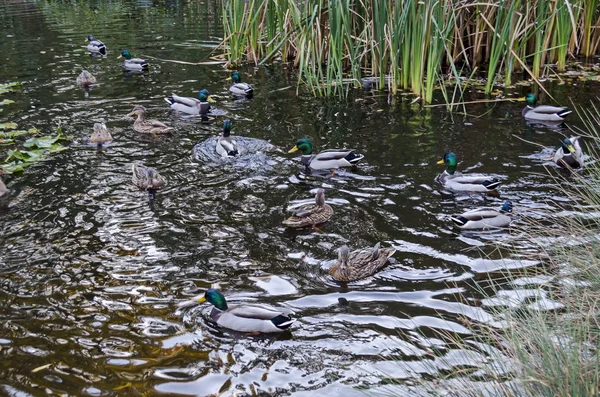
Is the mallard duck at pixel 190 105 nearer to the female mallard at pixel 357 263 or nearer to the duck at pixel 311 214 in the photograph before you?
the duck at pixel 311 214

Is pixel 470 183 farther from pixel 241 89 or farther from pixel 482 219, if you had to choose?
pixel 241 89

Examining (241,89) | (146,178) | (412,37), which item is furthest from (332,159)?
(241,89)

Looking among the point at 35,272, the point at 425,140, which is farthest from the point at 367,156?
the point at 35,272

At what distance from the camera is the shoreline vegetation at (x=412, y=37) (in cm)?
1119

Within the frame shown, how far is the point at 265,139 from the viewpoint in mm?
10648

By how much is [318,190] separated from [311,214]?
37 cm

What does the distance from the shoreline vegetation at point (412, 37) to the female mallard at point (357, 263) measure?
4498 millimetres

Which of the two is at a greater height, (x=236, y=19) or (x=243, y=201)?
(x=236, y=19)

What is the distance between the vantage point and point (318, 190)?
26.0 feet

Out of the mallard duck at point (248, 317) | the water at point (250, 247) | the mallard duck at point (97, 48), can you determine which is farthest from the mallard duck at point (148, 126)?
the mallard duck at point (97, 48)

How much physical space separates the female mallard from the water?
0.39 ft

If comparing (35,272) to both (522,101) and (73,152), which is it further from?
(522,101)

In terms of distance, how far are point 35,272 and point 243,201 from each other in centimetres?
261

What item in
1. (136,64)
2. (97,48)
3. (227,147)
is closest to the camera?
(227,147)
